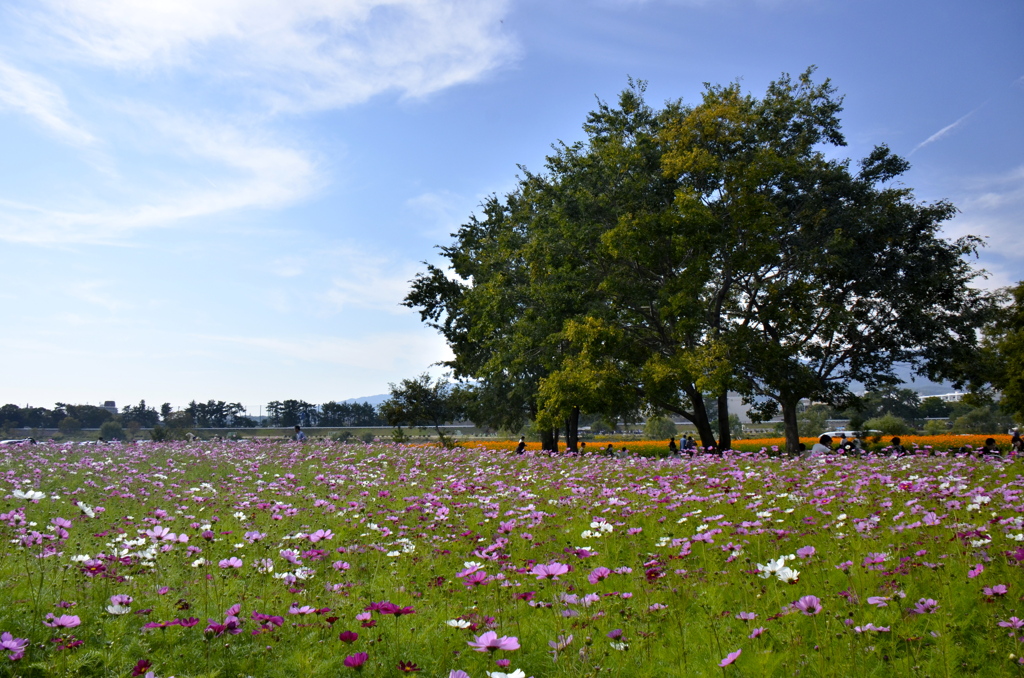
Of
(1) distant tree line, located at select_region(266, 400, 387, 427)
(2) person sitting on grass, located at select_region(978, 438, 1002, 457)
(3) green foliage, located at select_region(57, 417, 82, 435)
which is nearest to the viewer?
(2) person sitting on grass, located at select_region(978, 438, 1002, 457)

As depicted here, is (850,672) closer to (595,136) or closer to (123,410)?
(595,136)

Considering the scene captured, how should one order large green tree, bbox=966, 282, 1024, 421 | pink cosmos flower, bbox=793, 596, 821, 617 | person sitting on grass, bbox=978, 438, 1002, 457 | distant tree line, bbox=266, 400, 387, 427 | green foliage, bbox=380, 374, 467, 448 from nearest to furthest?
pink cosmos flower, bbox=793, 596, 821, 617, person sitting on grass, bbox=978, 438, 1002, 457, large green tree, bbox=966, 282, 1024, 421, green foliage, bbox=380, 374, 467, 448, distant tree line, bbox=266, 400, 387, 427

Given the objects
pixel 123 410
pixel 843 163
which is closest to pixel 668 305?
pixel 843 163

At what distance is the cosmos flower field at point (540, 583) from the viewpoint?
3.57 meters

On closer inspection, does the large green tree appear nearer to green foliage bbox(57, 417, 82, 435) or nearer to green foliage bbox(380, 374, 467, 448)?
green foliage bbox(380, 374, 467, 448)

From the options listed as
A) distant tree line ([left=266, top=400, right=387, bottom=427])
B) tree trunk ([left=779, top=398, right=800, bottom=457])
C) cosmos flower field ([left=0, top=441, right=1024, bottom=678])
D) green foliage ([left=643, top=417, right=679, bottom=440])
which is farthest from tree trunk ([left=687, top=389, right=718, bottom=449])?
distant tree line ([left=266, top=400, right=387, bottom=427])

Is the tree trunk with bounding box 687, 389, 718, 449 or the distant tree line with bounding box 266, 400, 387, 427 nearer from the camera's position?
the tree trunk with bounding box 687, 389, 718, 449

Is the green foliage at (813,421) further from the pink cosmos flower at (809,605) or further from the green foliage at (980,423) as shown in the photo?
the pink cosmos flower at (809,605)

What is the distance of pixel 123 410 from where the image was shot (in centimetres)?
6862

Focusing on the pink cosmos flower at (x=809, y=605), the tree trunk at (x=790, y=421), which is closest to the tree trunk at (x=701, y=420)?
the tree trunk at (x=790, y=421)

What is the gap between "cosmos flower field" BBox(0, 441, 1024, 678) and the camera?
357cm

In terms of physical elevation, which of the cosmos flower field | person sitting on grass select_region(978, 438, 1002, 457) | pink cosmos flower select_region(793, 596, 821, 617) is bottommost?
the cosmos flower field

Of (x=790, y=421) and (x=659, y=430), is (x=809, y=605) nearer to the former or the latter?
(x=790, y=421)

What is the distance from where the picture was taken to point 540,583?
540 centimetres
